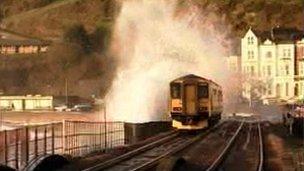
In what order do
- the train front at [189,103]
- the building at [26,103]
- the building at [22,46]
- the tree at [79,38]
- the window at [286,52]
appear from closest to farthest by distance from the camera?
the train front at [189,103], the building at [26,103], the window at [286,52], the tree at [79,38], the building at [22,46]

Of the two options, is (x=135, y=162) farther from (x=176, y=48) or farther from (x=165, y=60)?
(x=176, y=48)

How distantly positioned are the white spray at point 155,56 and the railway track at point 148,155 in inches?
1305

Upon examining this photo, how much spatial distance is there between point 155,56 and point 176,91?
60088 mm

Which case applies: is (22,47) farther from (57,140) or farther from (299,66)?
(57,140)

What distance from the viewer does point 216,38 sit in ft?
468

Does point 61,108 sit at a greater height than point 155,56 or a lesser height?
lesser

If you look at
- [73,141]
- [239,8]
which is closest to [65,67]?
[239,8]

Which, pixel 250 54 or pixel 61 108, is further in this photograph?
pixel 250 54

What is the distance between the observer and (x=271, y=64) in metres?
129

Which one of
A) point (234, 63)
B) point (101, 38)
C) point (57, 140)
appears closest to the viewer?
point (57, 140)

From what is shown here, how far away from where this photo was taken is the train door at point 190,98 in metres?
43.7

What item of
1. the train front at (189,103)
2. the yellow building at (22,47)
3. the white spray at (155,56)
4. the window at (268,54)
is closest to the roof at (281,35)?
the window at (268,54)

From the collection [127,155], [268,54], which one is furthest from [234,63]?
[127,155]

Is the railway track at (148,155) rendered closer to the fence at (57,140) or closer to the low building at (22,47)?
the fence at (57,140)
